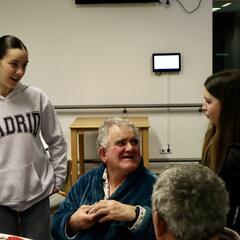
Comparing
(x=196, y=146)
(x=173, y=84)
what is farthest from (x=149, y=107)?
(x=196, y=146)

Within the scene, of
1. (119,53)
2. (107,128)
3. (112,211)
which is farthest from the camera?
(119,53)

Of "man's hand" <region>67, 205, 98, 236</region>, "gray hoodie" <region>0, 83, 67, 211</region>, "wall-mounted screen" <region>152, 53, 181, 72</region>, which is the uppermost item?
"wall-mounted screen" <region>152, 53, 181, 72</region>

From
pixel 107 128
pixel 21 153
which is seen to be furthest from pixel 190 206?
pixel 21 153

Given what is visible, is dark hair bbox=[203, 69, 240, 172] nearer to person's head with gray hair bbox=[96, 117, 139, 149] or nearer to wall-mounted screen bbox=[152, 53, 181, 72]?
person's head with gray hair bbox=[96, 117, 139, 149]

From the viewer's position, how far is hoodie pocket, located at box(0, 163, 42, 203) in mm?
2037

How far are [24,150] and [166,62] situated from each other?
108 inches

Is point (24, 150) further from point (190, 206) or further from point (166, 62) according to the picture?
point (166, 62)

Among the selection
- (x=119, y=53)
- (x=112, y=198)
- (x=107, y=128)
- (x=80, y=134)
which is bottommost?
(x=80, y=134)

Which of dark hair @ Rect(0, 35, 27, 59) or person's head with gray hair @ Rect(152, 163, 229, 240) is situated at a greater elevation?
dark hair @ Rect(0, 35, 27, 59)

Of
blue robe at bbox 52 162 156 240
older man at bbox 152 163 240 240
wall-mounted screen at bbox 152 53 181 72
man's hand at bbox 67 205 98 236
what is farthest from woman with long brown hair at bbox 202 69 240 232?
wall-mounted screen at bbox 152 53 181 72

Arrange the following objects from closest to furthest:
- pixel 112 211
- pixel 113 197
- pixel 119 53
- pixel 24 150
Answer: pixel 112 211, pixel 113 197, pixel 24 150, pixel 119 53

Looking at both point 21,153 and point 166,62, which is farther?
point 166,62

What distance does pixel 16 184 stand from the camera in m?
2.05

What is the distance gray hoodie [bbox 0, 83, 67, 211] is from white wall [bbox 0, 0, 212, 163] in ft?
8.06
